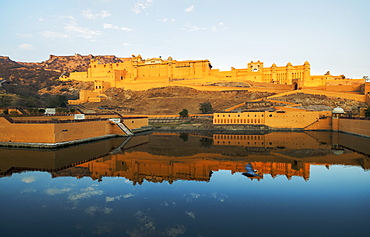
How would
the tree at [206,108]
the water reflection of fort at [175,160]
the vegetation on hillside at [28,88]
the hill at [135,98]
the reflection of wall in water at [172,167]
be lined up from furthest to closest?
the tree at [206,108]
the vegetation on hillside at [28,88]
the hill at [135,98]
the water reflection of fort at [175,160]
the reflection of wall in water at [172,167]

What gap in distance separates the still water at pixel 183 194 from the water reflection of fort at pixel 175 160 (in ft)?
0.22

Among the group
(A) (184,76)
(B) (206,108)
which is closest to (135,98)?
(A) (184,76)

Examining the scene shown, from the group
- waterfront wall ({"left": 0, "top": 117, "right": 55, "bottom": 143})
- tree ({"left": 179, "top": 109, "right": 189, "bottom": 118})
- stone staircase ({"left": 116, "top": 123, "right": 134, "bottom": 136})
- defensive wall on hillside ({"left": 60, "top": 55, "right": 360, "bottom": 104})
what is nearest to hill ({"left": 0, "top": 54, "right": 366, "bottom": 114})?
defensive wall on hillside ({"left": 60, "top": 55, "right": 360, "bottom": 104})

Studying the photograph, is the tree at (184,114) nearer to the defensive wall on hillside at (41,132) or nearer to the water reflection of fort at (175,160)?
the water reflection of fort at (175,160)

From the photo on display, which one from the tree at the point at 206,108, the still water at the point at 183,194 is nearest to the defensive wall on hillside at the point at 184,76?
the tree at the point at 206,108

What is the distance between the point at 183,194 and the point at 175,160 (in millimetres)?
6957

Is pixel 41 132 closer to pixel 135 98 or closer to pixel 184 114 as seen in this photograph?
pixel 184 114

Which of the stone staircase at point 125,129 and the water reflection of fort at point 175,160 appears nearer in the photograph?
the water reflection of fort at point 175,160

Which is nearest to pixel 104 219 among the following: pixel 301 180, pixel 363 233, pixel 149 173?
pixel 149 173

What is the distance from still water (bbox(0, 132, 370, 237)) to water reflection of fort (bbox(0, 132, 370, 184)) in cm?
7

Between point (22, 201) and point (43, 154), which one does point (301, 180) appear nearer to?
point (22, 201)

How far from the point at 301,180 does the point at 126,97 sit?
5092cm

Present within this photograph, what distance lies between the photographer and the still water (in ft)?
25.8

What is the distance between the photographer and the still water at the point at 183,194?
25.8 ft
